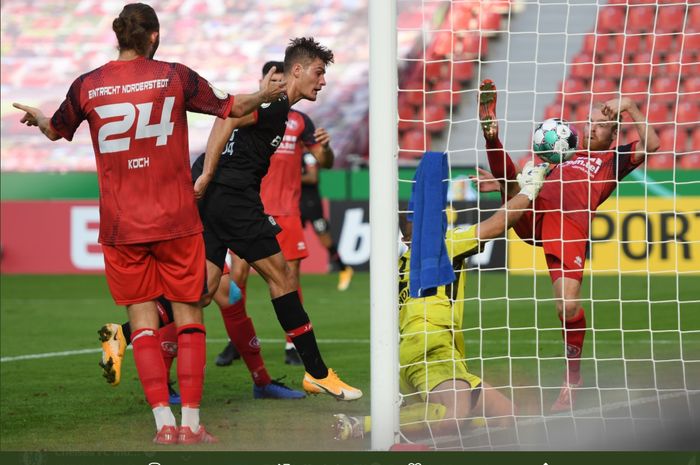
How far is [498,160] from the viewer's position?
19.4ft

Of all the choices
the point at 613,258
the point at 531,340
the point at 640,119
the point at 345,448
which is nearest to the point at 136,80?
the point at 345,448

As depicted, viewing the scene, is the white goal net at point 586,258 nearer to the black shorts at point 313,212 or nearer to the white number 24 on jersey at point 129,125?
the white number 24 on jersey at point 129,125

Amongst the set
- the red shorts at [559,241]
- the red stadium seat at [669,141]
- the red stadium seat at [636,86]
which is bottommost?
the red shorts at [559,241]

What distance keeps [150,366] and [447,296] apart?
1.60 metres

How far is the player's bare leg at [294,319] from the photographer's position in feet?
18.6

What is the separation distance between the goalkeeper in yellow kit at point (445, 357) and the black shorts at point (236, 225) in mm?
774

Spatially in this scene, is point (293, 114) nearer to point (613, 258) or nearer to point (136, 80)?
point (136, 80)

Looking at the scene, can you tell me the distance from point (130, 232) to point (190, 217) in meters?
0.28

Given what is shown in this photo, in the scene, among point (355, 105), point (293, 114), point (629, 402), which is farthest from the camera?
point (355, 105)

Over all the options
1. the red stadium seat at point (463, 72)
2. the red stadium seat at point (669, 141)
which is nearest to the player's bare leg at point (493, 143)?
the red stadium seat at point (669, 141)

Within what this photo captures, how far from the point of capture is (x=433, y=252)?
5.04 m

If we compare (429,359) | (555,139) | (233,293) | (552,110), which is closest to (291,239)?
(233,293)

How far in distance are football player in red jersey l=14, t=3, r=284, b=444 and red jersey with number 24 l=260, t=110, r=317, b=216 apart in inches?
117

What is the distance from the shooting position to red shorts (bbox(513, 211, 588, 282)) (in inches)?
248
